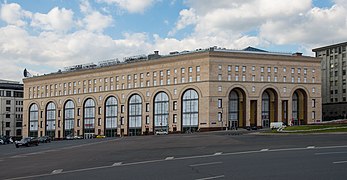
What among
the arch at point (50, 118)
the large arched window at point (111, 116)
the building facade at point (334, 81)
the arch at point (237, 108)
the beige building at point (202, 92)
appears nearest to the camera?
the beige building at point (202, 92)

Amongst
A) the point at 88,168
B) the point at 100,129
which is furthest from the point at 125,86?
the point at 88,168

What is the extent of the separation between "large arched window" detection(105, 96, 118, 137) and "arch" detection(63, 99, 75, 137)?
13.3 m

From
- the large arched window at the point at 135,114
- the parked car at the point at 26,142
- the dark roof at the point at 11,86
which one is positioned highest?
the dark roof at the point at 11,86

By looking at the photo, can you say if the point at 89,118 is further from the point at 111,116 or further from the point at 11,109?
the point at 11,109

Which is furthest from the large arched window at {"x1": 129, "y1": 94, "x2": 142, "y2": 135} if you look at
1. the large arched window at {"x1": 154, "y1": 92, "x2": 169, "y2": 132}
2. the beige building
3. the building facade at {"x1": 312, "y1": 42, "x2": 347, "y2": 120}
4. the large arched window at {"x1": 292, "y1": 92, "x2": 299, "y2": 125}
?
the building facade at {"x1": 312, "y1": 42, "x2": 347, "y2": 120}

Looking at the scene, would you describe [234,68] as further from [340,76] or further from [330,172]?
[330,172]

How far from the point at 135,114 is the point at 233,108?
80.6ft

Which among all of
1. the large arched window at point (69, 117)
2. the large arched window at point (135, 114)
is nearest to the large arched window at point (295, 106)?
the large arched window at point (135, 114)

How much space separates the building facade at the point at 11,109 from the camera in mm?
166125

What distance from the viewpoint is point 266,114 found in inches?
4609

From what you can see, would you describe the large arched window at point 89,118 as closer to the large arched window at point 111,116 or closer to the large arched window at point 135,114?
the large arched window at point 111,116

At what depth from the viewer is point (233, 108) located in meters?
115

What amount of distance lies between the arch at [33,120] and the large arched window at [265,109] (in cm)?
6860

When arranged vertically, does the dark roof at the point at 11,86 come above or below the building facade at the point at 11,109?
above
